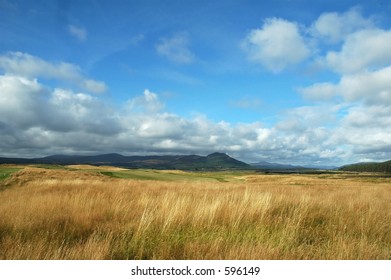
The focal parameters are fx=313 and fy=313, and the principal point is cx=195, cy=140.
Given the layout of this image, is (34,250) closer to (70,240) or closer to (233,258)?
(70,240)

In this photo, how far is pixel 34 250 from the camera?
450 centimetres

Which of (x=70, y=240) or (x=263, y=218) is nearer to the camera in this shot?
(x=70, y=240)

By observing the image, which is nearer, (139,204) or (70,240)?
(70,240)

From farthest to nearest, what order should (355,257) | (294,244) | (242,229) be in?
(242,229) → (294,244) → (355,257)

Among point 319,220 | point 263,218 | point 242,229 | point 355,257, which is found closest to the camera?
point 355,257

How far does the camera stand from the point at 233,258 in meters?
4.40
